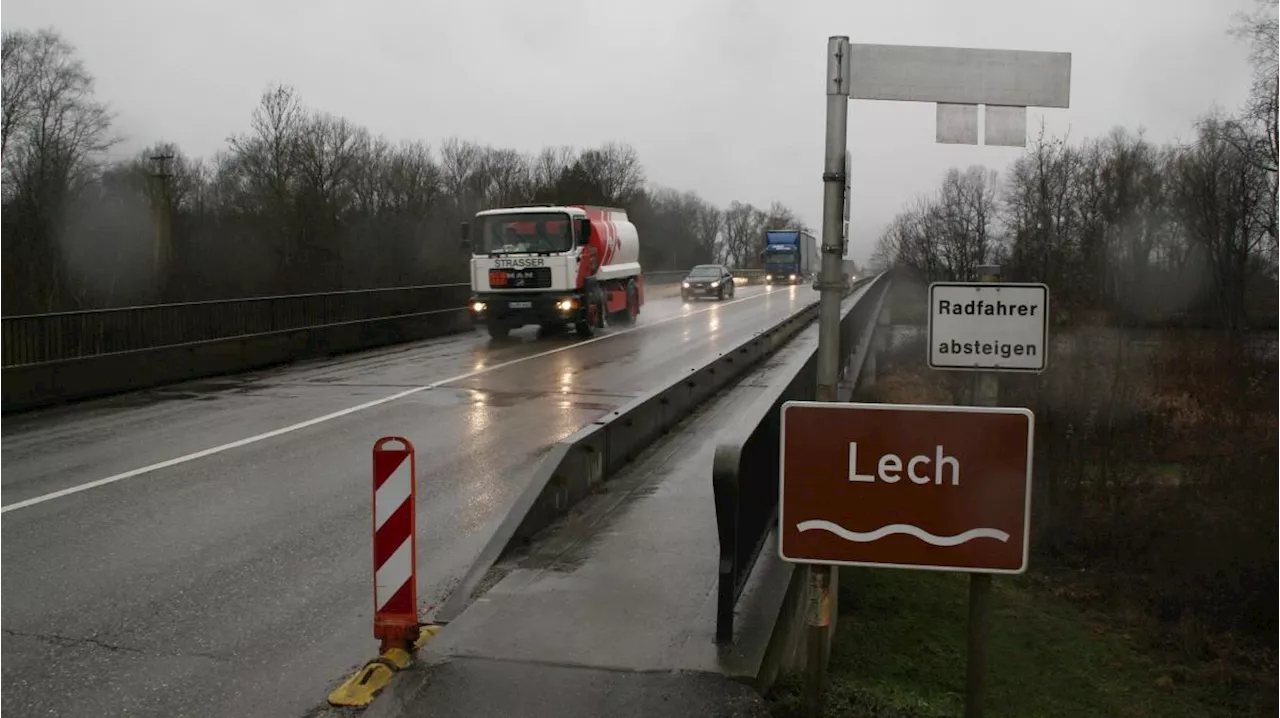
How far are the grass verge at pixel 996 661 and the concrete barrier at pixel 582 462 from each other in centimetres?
209

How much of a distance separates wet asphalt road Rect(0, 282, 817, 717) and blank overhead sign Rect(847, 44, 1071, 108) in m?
3.93

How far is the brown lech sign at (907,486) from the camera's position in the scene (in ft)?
12.7

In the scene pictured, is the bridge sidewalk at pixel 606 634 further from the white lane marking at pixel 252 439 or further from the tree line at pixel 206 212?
the tree line at pixel 206 212

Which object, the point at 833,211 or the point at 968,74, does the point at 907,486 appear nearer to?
the point at 833,211

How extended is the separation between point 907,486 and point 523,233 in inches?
860

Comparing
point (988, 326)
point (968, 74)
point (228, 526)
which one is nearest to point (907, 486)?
point (988, 326)

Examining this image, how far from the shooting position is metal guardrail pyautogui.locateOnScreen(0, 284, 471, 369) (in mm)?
14445

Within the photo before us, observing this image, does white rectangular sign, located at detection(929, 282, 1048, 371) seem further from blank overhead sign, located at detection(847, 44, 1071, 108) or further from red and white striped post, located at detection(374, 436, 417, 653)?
red and white striped post, located at detection(374, 436, 417, 653)

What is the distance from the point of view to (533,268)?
24.8 metres

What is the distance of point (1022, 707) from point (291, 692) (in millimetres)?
4988

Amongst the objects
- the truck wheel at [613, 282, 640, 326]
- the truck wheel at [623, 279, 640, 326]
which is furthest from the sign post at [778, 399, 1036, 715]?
the truck wheel at [623, 279, 640, 326]

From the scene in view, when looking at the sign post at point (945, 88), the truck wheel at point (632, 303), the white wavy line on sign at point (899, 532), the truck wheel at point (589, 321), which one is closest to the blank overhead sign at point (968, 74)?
the sign post at point (945, 88)

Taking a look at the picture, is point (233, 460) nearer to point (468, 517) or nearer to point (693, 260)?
point (468, 517)

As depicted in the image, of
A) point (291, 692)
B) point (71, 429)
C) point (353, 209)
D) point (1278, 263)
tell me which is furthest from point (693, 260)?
point (291, 692)
